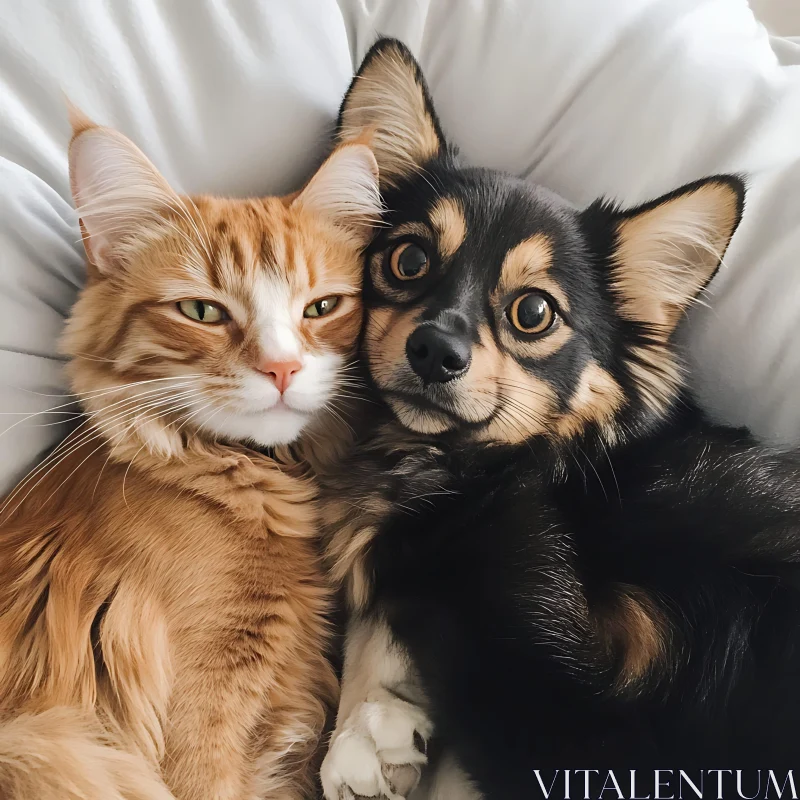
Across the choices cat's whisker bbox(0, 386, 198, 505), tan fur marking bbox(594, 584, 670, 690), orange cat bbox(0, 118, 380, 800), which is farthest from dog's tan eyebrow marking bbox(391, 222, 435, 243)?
tan fur marking bbox(594, 584, 670, 690)

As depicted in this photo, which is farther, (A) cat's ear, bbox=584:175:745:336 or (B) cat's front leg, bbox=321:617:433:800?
(A) cat's ear, bbox=584:175:745:336

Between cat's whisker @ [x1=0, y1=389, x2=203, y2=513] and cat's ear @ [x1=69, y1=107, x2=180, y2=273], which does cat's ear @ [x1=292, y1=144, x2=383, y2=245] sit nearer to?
cat's ear @ [x1=69, y1=107, x2=180, y2=273]

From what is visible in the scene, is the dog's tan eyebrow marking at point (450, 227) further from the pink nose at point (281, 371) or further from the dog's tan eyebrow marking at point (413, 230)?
the pink nose at point (281, 371)

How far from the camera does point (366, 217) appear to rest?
148 centimetres

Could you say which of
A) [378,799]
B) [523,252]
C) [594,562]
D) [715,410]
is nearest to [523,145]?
[523,252]

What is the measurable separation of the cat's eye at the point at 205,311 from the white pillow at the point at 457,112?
295 mm

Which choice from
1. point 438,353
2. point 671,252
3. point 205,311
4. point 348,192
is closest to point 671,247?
point 671,252

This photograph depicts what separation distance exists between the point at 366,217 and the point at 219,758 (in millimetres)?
1066

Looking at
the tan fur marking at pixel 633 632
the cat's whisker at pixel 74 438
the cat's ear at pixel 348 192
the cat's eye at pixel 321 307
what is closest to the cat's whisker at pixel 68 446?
the cat's whisker at pixel 74 438

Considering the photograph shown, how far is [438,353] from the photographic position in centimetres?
118

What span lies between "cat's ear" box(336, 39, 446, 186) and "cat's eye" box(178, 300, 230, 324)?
0.46 metres

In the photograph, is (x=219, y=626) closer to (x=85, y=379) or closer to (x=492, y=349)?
(x=85, y=379)

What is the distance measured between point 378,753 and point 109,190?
1101mm

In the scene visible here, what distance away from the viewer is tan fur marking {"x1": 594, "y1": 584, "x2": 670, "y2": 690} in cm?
109
